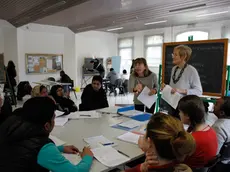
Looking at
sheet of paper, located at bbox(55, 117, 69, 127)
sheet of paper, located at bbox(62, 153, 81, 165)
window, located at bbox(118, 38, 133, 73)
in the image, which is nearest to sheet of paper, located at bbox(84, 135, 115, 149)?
sheet of paper, located at bbox(62, 153, 81, 165)

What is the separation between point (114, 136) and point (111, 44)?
9752mm

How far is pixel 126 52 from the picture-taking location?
11000 mm

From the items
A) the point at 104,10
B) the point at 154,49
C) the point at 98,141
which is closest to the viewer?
the point at 98,141

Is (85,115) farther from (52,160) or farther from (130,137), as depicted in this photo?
(52,160)

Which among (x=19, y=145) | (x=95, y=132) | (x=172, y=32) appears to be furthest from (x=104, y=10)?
(x=19, y=145)

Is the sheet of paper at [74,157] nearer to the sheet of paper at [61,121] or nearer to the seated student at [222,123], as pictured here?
the sheet of paper at [61,121]

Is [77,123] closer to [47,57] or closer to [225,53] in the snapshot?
[225,53]

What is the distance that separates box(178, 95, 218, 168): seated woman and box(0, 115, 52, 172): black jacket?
2.97 ft

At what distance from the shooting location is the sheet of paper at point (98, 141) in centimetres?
161

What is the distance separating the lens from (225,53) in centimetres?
267

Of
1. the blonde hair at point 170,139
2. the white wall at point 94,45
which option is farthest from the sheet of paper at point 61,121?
the white wall at point 94,45

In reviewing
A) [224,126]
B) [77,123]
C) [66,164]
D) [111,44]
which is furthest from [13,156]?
[111,44]

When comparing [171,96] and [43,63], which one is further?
[43,63]

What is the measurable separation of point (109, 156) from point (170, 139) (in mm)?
586
